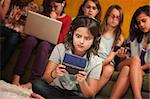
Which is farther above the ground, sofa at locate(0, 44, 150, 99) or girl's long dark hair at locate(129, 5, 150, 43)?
girl's long dark hair at locate(129, 5, 150, 43)

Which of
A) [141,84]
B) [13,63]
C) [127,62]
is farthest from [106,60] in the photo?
[13,63]

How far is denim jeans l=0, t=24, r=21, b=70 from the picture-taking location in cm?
187

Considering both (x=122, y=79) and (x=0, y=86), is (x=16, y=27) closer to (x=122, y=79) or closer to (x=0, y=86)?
(x=0, y=86)

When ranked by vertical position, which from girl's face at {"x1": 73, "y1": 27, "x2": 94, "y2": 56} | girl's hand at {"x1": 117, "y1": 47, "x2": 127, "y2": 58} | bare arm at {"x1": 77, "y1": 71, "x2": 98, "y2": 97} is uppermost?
girl's face at {"x1": 73, "y1": 27, "x2": 94, "y2": 56}

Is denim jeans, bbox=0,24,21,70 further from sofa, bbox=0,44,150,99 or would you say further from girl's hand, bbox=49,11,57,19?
girl's hand, bbox=49,11,57,19

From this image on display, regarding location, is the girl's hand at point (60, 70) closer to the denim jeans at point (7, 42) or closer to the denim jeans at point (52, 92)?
the denim jeans at point (52, 92)

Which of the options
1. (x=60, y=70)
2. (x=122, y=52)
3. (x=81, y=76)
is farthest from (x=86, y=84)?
(x=122, y=52)

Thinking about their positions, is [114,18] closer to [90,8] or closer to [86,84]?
[90,8]

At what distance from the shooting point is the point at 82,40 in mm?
1766

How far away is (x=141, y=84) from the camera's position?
1742 millimetres

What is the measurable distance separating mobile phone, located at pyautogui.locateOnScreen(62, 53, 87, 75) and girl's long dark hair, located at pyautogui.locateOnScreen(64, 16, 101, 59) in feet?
0.16

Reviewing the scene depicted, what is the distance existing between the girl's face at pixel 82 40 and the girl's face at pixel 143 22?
30cm

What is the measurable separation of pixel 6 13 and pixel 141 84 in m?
0.95

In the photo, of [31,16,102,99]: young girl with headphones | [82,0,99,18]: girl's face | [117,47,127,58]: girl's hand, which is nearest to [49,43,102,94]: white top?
[31,16,102,99]: young girl with headphones
